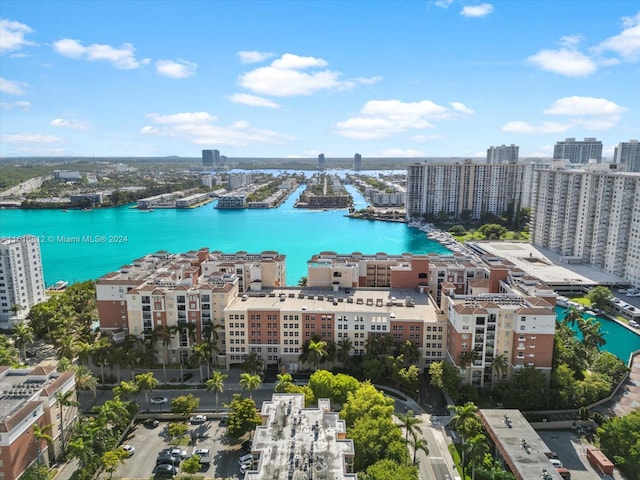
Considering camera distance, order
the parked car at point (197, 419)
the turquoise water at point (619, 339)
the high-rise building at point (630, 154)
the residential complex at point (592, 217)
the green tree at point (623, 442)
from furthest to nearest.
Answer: the high-rise building at point (630, 154)
the residential complex at point (592, 217)
the turquoise water at point (619, 339)
the parked car at point (197, 419)
the green tree at point (623, 442)

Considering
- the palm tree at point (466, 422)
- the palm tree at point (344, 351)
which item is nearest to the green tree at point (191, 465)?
the palm tree at point (344, 351)

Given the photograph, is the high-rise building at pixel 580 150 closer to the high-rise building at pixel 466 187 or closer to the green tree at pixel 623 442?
the high-rise building at pixel 466 187

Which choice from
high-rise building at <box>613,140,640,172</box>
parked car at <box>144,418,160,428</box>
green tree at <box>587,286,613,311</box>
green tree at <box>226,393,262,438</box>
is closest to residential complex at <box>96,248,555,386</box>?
parked car at <box>144,418,160,428</box>

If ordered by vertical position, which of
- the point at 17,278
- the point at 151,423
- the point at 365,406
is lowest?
the point at 151,423

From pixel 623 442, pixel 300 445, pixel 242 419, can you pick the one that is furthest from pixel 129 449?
pixel 623 442

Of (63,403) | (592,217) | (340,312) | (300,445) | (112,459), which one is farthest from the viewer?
(592,217)

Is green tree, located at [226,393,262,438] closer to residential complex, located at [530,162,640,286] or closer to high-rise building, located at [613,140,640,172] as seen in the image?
residential complex, located at [530,162,640,286]

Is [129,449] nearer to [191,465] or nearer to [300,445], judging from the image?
[191,465]

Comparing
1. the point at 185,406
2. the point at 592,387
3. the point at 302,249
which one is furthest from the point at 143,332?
the point at 302,249
